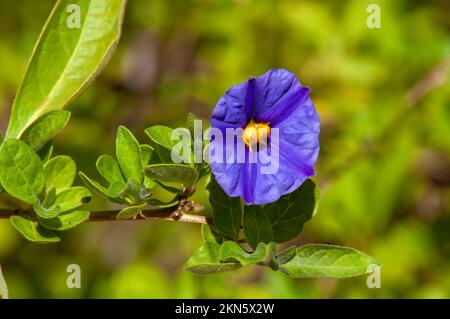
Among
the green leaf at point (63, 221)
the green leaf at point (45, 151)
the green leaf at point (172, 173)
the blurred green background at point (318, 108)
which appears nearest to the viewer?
the green leaf at point (172, 173)

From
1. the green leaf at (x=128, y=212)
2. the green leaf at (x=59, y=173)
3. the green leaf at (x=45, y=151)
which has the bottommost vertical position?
the green leaf at (x=128, y=212)

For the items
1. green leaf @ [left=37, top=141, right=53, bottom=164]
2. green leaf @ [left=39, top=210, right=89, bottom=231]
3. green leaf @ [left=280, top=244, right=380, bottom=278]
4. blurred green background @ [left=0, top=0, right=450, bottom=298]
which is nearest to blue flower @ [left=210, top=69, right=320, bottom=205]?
green leaf @ [left=280, top=244, right=380, bottom=278]

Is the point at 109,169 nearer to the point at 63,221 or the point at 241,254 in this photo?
the point at 63,221

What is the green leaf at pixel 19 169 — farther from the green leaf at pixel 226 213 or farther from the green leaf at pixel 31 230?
the green leaf at pixel 226 213

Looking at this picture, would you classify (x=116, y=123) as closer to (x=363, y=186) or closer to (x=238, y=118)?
(x=363, y=186)

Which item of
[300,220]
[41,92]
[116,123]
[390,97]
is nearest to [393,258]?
[390,97]

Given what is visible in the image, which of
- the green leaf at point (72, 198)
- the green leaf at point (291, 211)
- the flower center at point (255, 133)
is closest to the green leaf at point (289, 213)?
the green leaf at point (291, 211)
